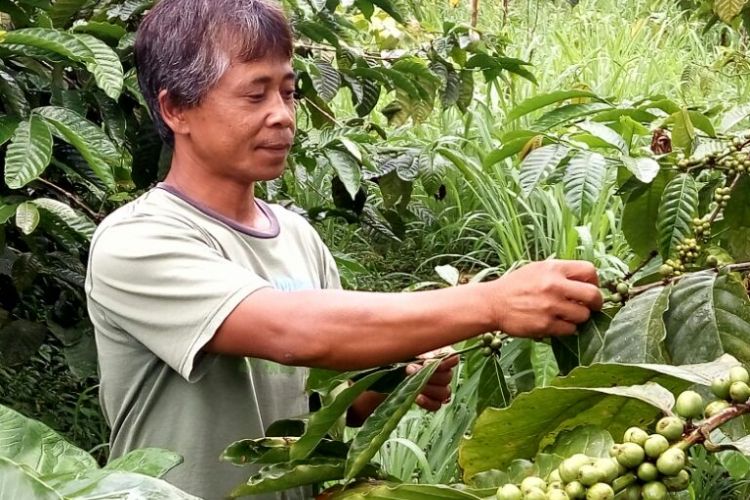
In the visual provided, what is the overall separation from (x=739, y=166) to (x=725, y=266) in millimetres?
293

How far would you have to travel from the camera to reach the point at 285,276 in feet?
5.28

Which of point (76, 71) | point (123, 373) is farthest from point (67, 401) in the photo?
point (123, 373)

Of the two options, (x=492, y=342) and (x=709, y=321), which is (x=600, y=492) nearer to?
(x=709, y=321)

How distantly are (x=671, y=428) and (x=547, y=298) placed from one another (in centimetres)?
42

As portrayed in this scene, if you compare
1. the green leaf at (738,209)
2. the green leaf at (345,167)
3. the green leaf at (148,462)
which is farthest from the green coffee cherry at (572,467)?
the green leaf at (345,167)

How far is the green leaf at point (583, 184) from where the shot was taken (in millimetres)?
1303

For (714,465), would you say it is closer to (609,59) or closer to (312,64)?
(312,64)

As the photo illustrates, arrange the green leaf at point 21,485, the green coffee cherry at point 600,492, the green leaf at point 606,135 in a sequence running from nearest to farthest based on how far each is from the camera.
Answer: the green leaf at point 21,485
the green coffee cherry at point 600,492
the green leaf at point 606,135

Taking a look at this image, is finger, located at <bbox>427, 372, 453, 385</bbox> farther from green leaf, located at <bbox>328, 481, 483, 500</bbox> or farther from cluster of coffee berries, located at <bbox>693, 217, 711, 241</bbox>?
green leaf, located at <bbox>328, 481, 483, 500</bbox>

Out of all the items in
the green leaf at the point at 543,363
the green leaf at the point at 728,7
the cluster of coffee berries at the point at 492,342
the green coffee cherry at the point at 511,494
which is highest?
the green leaf at the point at 728,7

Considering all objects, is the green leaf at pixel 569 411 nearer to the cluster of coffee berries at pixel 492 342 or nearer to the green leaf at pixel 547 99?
the cluster of coffee berries at pixel 492 342

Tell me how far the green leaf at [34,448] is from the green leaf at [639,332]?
1.77 feet

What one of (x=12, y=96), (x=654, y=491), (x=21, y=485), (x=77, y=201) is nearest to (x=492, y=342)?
(x=654, y=491)

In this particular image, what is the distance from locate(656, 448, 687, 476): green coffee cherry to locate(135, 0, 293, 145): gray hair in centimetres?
106
